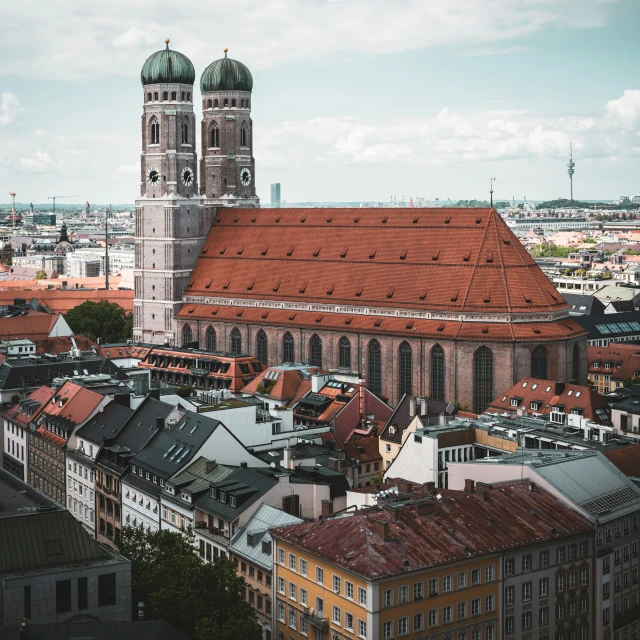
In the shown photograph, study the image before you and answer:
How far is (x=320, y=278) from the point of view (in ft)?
461

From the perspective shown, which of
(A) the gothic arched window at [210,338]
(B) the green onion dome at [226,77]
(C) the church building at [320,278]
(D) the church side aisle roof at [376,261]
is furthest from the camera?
(B) the green onion dome at [226,77]

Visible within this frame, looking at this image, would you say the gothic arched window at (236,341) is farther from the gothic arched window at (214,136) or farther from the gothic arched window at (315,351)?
the gothic arched window at (214,136)

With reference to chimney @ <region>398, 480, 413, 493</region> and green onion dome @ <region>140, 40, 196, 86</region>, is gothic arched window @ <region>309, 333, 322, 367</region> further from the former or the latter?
chimney @ <region>398, 480, 413, 493</region>

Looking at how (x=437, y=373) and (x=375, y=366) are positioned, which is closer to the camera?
(x=437, y=373)

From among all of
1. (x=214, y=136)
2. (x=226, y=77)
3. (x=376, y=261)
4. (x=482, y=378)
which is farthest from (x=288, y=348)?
(x=226, y=77)

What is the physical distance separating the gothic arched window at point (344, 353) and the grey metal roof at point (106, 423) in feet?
140

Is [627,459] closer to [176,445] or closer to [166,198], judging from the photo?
[176,445]

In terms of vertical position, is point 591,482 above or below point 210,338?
below

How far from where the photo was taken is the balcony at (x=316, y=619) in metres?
60.7

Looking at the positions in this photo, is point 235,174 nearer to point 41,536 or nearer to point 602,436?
point 602,436

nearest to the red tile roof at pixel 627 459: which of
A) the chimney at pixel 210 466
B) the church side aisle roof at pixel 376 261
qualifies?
the chimney at pixel 210 466

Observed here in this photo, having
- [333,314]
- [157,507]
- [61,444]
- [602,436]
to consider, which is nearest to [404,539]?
[157,507]

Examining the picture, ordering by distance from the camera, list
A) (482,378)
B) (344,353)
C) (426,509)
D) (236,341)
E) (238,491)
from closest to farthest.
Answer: (426,509)
(238,491)
(482,378)
(344,353)
(236,341)

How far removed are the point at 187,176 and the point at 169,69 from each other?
13036mm
